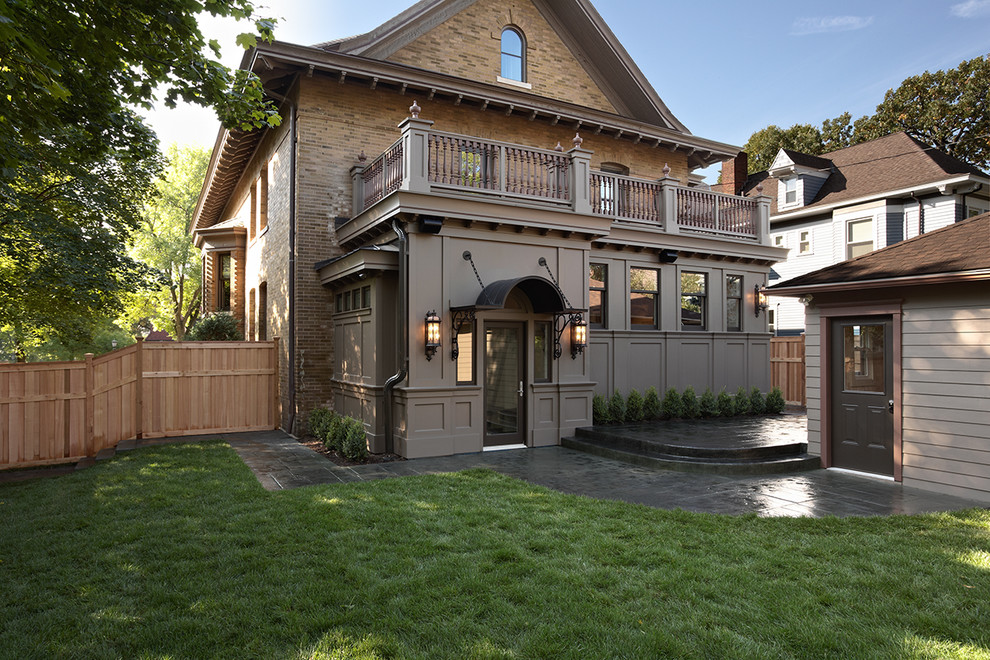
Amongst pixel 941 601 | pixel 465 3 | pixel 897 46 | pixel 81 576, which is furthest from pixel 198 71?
pixel 897 46

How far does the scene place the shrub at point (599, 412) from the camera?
1269 centimetres

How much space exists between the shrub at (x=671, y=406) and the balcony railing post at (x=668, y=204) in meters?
4.02

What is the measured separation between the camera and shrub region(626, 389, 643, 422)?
1318cm

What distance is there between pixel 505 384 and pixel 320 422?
3.90m

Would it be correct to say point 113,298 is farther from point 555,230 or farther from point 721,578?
point 721,578

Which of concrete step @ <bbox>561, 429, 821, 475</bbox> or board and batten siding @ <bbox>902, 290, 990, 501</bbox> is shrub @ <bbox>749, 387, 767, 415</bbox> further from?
board and batten siding @ <bbox>902, 290, 990, 501</bbox>

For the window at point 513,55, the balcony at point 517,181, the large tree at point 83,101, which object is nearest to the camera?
the large tree at point 83,101

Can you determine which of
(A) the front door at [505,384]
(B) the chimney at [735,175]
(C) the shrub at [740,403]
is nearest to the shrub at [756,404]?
(C) the shrub at [740,403]

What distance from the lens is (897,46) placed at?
34656 millimetres

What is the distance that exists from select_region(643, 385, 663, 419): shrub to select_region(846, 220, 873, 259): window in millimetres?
14450

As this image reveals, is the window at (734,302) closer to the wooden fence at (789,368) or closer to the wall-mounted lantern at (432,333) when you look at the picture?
the wooden fence at (789,368)

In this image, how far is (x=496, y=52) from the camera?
15305 millimetres

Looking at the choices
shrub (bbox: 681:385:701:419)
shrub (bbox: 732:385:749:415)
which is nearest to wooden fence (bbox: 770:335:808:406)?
shrub (bbox: 732:385:749:415)

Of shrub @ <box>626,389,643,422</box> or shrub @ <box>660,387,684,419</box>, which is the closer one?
shrub @ <box>626,389,643,422</box>
